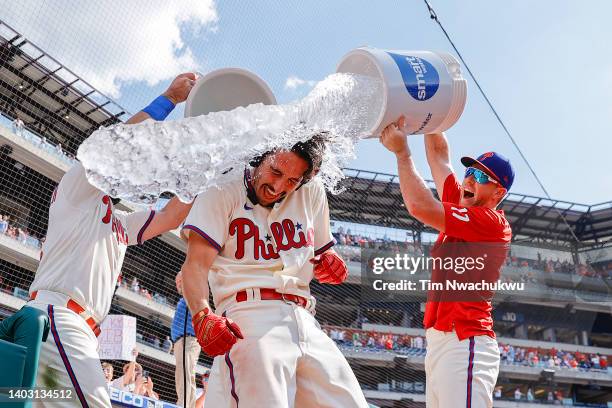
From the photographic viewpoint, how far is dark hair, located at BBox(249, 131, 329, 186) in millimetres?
2261

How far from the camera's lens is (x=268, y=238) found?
7.61ft

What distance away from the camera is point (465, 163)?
11.4ft

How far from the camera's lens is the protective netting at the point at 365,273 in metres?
20.8

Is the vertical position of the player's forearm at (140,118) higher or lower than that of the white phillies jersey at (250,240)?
higher

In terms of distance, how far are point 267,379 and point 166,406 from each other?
173 inches

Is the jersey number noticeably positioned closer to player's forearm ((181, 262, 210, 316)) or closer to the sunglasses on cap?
the sunglasses on cap

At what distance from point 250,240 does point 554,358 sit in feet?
107

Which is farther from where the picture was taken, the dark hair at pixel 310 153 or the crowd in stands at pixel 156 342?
the crowd in stands at pixel 156 342

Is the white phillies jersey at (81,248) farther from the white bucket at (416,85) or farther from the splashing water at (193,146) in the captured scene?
A: the white bucket at (416,85)

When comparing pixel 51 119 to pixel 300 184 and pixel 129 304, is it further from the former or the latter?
pixel 300 184

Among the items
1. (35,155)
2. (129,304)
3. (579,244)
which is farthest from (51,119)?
(579,244)

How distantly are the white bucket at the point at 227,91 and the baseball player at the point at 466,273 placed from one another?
54 cm

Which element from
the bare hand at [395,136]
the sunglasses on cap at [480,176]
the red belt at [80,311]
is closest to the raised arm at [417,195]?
the bare hand at [395,136]

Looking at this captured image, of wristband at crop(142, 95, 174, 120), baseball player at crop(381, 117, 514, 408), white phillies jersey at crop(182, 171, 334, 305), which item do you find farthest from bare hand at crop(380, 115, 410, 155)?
wristband at crop(142, 95, 174, 120)
